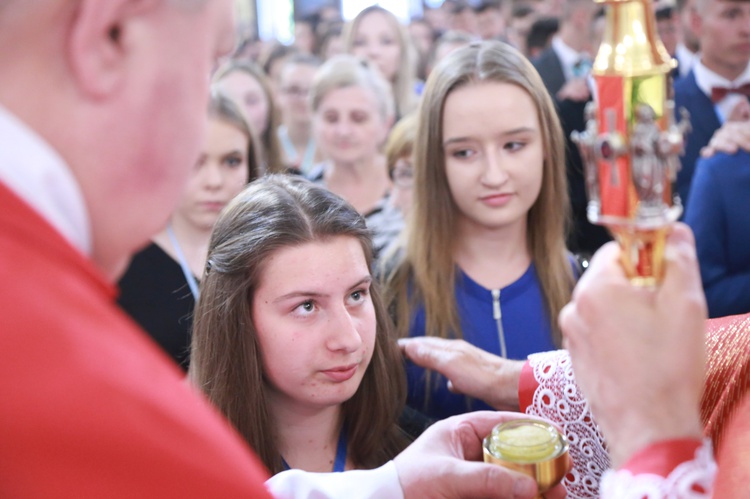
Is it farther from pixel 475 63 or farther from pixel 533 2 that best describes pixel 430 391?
pixel 533 2

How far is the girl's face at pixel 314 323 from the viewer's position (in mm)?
1742

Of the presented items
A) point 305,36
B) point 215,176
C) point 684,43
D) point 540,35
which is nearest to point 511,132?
point 215,176

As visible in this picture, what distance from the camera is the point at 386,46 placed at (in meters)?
6.68

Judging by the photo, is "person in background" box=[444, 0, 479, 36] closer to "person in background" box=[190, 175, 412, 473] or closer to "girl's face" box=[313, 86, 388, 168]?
"girl's face" box=[313, 86, 388, 168]

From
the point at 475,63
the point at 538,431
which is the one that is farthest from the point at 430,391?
the point at 538,431

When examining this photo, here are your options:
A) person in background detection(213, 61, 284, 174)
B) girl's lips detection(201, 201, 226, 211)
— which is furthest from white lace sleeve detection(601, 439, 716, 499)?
person in background detection(213, 61, 284, 174)

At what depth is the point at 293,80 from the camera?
6.37 meters

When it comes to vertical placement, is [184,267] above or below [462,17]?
below

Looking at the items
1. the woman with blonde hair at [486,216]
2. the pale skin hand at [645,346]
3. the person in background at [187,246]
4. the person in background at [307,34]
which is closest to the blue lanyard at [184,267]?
the person in background at [187,246]

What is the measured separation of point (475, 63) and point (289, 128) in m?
3.97

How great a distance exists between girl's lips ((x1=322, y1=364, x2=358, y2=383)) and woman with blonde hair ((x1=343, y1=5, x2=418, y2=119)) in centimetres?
479

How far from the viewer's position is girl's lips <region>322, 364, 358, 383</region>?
5.70 ft

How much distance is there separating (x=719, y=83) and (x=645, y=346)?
3.42 m

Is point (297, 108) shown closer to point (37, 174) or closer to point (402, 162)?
point (402, 162)
